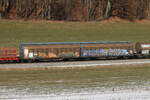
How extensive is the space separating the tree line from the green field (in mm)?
6945

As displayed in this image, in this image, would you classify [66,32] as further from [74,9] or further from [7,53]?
[7,53]

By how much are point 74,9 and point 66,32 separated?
18.0 m

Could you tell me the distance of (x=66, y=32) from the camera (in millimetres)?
58406

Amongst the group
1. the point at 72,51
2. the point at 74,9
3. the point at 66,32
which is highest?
the point at 74,9

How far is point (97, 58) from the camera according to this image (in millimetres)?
38219

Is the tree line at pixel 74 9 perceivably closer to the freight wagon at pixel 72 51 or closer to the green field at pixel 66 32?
the green field at pixel 66 32

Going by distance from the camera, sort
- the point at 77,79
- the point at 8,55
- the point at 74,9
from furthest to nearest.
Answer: the point at 74,9 < the point at 8,55 < the point at 77,79

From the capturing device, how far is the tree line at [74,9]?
226 feet

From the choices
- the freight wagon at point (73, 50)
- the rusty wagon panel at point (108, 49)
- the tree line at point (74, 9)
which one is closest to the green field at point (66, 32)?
the tree line at point (74, 9)

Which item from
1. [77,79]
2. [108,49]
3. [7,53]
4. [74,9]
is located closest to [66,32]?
[74,9]

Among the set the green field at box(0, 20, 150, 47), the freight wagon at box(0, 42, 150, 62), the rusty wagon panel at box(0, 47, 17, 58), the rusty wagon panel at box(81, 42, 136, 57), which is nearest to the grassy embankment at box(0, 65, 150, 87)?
the freight wagon at box(0, 42, 150, 62)

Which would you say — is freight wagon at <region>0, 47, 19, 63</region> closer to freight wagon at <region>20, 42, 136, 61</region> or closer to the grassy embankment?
freight wagon at <region>20, 42, 136, 61</region>

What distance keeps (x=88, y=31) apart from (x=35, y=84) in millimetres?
40555

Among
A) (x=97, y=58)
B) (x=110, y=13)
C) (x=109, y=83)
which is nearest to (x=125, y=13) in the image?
(x=110, y=13)
